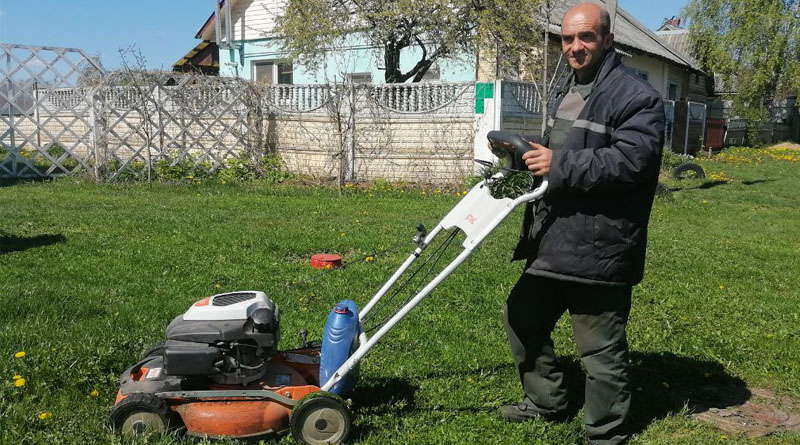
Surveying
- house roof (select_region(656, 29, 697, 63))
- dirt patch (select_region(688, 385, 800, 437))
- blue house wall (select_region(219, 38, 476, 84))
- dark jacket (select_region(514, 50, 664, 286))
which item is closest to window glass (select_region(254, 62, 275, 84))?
blue house wall (select_region(219, 38, 476, 84))

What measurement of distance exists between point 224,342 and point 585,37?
1.99m

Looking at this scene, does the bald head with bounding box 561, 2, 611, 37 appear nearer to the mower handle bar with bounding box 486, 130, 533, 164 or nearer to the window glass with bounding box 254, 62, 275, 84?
the mower handle bar with bounding box 486, 130, 533, 164

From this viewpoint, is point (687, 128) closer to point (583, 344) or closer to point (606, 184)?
point (583, 344)

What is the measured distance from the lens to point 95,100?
512 inches

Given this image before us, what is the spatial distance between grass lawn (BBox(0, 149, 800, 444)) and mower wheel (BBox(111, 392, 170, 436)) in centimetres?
6

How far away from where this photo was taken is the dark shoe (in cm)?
368

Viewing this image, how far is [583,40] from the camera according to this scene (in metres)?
3.10

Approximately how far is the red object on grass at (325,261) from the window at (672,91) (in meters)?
22.4

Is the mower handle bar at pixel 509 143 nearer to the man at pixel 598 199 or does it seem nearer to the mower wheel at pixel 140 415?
the man at pixel 598 199

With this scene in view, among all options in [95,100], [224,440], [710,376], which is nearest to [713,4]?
[95,100]

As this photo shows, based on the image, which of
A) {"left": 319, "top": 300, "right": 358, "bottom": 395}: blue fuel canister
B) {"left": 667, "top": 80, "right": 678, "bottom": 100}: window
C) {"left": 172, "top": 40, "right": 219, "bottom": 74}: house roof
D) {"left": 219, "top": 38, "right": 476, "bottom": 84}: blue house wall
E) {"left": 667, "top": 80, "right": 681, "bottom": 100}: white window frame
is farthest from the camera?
{"left": 667, "top": 80, "right": 678, "bottom": 100}: window

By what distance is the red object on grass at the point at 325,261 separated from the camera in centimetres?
630

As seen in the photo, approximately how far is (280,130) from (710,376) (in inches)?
444

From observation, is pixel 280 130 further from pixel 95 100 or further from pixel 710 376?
pixel 710 376
